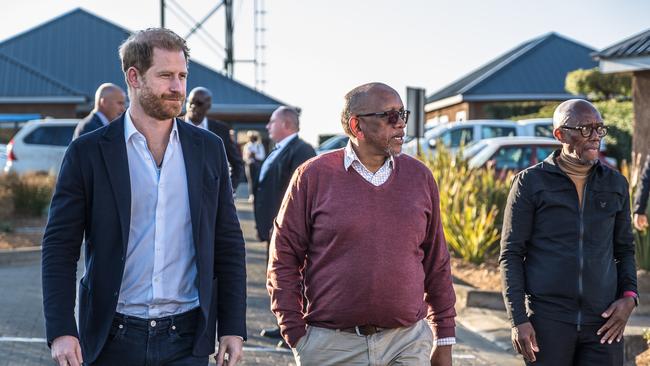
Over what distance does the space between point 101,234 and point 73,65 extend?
3761 cm

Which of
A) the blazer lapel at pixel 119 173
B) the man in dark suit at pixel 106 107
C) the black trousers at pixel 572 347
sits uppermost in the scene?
the man in dark suit at pixel 106 107

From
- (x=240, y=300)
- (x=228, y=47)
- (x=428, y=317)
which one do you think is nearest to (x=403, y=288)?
(x=428, y=317)

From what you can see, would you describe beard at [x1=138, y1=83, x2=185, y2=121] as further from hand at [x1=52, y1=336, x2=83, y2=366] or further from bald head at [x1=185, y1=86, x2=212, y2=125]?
bald head at [x1=185, y1=86, x2=212, y2=125]

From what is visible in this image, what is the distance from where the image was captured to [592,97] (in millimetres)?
34750

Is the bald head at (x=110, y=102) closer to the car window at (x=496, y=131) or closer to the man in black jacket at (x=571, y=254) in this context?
the man in black jacket at (x=571, y=254)

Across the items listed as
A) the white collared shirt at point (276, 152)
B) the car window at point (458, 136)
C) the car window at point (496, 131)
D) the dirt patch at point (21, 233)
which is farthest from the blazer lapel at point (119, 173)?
the car window at point (496, 131)

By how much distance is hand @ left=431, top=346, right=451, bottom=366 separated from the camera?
4.51 m

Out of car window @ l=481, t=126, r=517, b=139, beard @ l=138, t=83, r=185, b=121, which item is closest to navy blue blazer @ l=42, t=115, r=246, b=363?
beard @ l=138, t=83, r=185, b=121

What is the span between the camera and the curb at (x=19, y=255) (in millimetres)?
13781

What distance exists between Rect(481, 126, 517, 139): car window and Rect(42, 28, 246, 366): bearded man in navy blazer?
2184 centimetres

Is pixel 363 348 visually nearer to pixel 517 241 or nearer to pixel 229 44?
pixel 517 241

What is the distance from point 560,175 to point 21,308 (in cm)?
669

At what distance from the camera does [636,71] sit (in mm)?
16781

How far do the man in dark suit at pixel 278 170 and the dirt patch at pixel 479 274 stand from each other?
3695 millimetres
